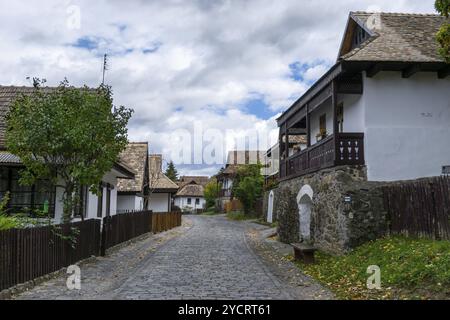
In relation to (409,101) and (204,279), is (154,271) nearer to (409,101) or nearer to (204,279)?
(204,279)

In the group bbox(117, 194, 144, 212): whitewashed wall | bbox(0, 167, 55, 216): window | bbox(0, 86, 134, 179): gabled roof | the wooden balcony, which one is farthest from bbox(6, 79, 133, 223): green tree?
the wooden balcony

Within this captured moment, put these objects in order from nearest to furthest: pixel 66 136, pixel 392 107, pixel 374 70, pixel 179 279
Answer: pixel 179 279 → pixel 66 136 → pixel 374 70 → pixel 392 107

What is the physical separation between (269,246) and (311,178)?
12.6ft

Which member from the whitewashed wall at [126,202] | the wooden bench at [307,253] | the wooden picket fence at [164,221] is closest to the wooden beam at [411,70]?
the wooden bench at [307,253]

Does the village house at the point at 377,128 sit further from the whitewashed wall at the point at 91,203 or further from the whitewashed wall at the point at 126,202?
the whitewashed wall at the point at 126,202

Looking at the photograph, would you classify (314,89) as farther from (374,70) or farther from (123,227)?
(123,227)

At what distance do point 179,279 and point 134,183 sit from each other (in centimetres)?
1981

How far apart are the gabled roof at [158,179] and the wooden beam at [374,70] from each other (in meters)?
25.1

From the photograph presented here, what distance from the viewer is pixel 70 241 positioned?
11.3 meters

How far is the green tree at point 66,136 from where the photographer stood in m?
11.4

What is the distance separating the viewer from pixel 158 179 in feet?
126

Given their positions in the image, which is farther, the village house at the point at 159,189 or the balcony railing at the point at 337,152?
the village house at the point at 159,189

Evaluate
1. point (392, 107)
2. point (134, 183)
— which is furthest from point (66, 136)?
point (134, 183)
